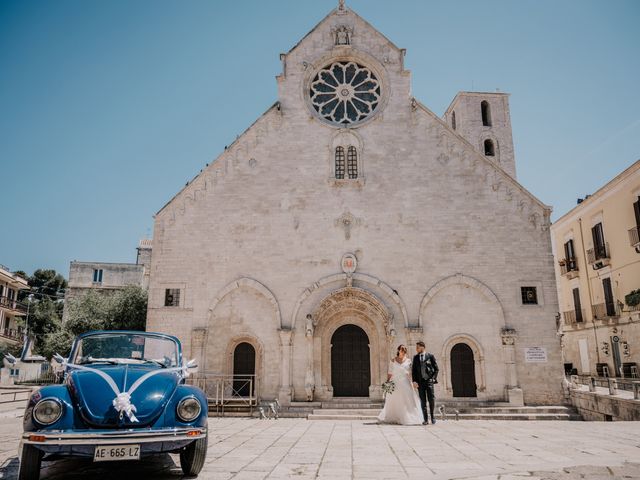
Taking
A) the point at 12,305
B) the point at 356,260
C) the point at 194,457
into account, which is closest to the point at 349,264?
the point at 356,260

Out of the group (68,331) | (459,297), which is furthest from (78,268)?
(459,297)

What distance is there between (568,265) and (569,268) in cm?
22

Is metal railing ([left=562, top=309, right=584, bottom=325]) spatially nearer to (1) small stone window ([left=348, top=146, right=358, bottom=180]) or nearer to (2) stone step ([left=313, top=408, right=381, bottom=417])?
(1) small stone window ([left=348, top=146, right=358, bottom=180])

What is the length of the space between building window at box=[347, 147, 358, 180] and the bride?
10.2 m

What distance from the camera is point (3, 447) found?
7.91 m

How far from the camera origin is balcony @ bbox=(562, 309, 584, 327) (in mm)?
31609

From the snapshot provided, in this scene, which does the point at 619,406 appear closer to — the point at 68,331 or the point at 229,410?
the point at 229,410

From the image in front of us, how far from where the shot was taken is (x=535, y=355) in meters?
18.6

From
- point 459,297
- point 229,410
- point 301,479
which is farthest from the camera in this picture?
point 459,297

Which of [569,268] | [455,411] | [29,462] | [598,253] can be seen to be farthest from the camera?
[569,268]

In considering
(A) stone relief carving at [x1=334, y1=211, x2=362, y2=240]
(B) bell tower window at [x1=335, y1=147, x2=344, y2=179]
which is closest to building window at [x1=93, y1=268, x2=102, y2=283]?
(B) bell tower window at [x1=335, y1=147, x2=344, y2=179]

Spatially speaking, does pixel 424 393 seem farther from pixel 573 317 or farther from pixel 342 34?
pixel 573 317

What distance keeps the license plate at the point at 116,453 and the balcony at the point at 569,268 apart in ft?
109

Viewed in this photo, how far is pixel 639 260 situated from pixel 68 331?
107ft
